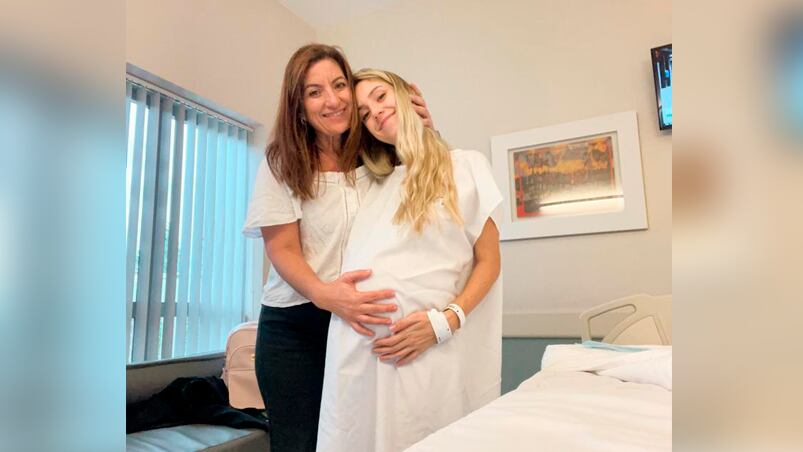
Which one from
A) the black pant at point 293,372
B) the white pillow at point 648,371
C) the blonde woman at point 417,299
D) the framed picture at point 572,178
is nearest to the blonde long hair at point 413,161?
the blonde woman at point 417,299

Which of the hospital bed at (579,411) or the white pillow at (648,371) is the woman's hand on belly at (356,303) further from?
the white pillow at (648,371)

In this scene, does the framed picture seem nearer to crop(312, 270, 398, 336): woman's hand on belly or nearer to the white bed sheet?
the white bed sheet

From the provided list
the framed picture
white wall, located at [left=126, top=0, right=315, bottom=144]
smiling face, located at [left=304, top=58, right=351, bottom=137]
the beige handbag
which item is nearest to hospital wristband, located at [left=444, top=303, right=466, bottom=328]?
smiling face, located at [left=304, top=58, right=351, bottom=137]

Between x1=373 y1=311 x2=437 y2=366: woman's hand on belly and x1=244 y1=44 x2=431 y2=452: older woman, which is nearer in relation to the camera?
x1=373 y1=311 x2=437 y2=366: woman's hand on belly

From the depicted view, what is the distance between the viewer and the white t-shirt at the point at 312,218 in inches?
48.2

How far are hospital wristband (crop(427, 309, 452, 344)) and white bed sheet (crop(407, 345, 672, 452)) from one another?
0.58 feet

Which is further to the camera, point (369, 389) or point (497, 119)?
point (497, 119)

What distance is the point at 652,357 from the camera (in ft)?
3.70

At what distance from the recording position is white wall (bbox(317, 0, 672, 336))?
227 centimetres
